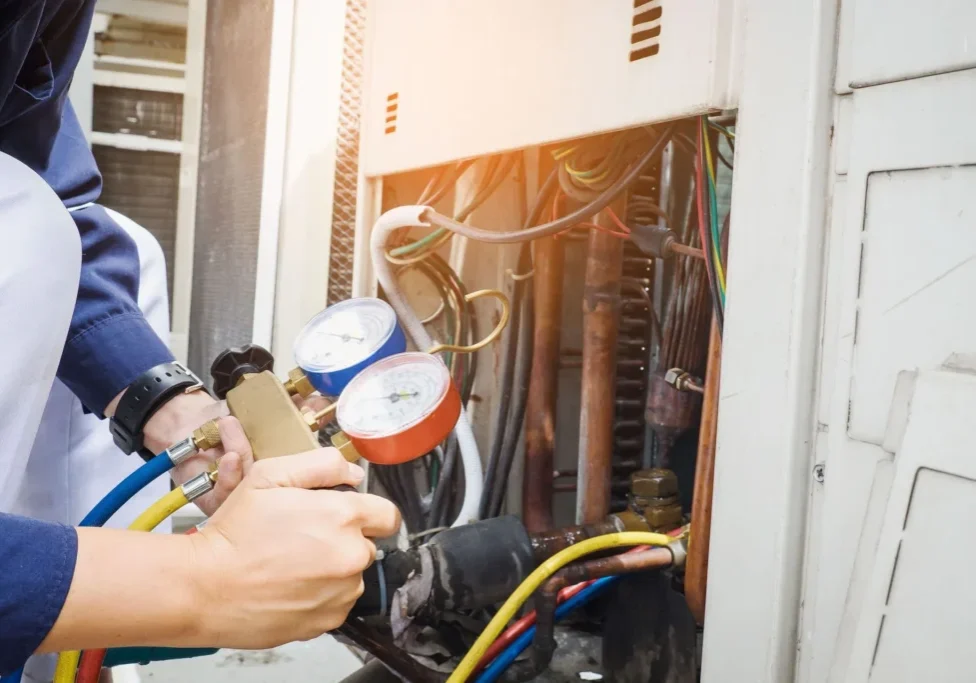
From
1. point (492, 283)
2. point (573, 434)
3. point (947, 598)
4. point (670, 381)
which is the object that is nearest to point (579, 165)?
point (670, 381)

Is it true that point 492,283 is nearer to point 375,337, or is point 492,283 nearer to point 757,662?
point 375,337

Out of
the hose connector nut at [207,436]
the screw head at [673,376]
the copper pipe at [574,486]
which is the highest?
the screw head at [673,376]

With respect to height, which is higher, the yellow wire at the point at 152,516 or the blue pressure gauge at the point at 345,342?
the blue pressure gauge at the point at 345,342

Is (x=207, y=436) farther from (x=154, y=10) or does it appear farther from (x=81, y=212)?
(x=154, y=10)

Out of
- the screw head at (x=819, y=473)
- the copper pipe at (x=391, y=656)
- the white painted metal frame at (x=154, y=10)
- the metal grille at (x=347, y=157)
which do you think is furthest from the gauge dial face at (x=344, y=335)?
the white painted metal frame at (x=154, y=10)

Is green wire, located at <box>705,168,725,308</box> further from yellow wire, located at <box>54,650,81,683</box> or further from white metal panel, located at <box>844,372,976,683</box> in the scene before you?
yellow wire, located at <box>54,650,81,683</box>

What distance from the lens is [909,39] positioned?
0.51 meters

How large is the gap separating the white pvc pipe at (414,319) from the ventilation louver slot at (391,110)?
0.14m

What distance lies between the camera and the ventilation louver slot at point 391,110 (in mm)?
1227

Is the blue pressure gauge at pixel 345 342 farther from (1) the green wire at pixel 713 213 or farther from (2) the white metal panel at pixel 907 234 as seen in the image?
(2) the white metal panel at pixel 907 234

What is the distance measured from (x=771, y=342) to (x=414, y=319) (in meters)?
0.73

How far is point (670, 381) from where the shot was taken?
1037mm

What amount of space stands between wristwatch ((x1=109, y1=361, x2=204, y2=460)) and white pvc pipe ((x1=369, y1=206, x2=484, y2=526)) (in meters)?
0.37

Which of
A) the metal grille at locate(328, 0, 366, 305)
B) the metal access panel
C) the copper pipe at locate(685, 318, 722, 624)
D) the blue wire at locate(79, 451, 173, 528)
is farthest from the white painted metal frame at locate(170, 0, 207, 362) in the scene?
the copper pipe at locate(685, 318, 722, 624)
